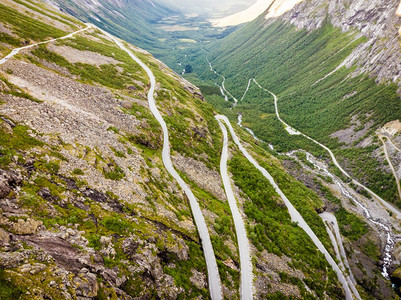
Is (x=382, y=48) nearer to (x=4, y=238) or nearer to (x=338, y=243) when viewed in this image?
(x=338, y=243)

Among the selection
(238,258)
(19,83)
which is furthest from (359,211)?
(19,83)

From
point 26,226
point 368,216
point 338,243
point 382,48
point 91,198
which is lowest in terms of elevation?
point 91,198

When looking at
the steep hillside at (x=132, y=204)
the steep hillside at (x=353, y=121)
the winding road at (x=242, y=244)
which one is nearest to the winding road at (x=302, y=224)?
the steep hillside at (x=132, y=204)

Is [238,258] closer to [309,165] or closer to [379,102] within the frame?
[309,165]

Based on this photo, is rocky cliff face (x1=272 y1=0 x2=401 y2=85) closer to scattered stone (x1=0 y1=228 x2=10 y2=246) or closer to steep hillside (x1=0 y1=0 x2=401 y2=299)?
steep hillside (x1=0 y1=0 x2=401 y2=299)

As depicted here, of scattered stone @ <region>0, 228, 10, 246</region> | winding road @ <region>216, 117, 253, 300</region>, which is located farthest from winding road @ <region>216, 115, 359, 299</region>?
scattered stone @ <region>0, 228, 10, 246</region>

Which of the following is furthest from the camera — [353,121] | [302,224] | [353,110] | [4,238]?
[353,110]

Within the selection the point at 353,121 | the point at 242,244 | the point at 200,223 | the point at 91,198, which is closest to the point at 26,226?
the point at 91,198

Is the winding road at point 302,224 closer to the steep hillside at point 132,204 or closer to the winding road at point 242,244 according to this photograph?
the steep hillside at point 132,204
